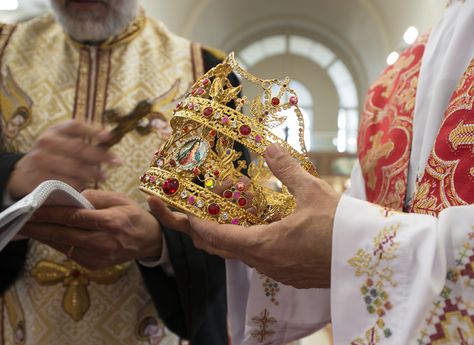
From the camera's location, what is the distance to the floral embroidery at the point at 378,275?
0.78 meters

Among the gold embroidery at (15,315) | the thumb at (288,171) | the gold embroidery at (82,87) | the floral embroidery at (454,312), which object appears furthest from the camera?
the gold embroidery at (82,87)

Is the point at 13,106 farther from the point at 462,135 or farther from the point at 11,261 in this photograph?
the point at 462,135

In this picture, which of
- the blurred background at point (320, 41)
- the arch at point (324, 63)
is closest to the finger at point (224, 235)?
→ the blurred background at point (320, 41)

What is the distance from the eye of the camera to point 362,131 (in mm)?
1353

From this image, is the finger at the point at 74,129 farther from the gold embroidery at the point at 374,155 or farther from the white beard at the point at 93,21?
the gold embroidery at the point at 374,155

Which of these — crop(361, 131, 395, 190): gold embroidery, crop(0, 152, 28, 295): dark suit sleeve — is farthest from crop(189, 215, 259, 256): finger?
crop(0, 152, 28, 295): dark suit sleeve

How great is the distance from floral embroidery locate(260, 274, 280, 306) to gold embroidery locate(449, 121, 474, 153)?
47 cm

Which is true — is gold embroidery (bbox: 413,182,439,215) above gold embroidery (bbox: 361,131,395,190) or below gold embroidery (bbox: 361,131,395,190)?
below

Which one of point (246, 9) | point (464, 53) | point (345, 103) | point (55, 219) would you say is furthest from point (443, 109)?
point (345, 103)

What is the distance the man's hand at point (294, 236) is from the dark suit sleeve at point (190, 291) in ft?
1.15

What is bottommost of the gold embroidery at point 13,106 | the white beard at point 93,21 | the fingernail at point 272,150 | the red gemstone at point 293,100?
the fingernail at point 272,150

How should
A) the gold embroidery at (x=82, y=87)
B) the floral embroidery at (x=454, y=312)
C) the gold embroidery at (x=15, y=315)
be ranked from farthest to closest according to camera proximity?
the gold embroidery at (x=82, y=87) → the gold embroidery at (x=15, y=315) → the floral embroidery at (x=454, y=312)

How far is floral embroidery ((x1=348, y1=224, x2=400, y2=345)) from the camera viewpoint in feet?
2.55

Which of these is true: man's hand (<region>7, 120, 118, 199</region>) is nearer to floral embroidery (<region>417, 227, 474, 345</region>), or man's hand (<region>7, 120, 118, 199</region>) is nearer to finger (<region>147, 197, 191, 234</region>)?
finger (<region>147, 197, 191, 234</region>)
